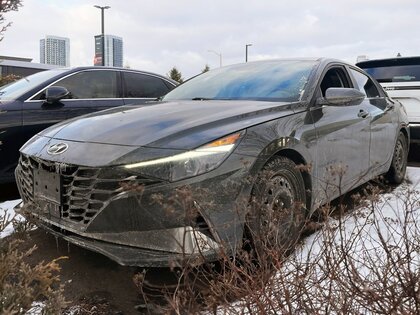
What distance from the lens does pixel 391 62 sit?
7.11 meters

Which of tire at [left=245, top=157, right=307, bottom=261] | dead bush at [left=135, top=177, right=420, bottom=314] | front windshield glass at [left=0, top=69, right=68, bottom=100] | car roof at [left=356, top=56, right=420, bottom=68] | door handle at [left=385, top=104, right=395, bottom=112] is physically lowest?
dead bush at [left=135, top=177, right=420, bottom=314]

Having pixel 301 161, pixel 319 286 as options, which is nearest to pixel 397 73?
pixel 301 161

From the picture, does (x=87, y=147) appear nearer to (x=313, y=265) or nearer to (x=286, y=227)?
(x=286, y=227)

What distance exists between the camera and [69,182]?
2.70 metres

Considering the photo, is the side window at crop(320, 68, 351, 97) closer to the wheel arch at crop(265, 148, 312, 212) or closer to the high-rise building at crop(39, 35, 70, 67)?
the wheel arch at crop(265, 148, 312, 212)

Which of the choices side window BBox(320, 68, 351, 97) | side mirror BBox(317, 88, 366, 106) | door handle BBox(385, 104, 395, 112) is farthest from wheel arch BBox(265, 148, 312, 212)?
door handle BBox(385, 104, 395, 112)

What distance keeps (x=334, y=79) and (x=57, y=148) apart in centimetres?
268

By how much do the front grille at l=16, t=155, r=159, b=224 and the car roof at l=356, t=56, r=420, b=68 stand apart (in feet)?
18.8

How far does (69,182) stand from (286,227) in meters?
1.29

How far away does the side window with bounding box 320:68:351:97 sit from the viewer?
159 inches

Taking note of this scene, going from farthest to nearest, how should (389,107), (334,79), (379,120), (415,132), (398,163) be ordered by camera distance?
(415,132) → (398,163) → (389,107) → (379,120) → (334,79)

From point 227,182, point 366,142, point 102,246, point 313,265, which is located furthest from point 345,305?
point 366,142

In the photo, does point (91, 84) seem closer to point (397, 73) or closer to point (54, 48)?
point (397, 73)

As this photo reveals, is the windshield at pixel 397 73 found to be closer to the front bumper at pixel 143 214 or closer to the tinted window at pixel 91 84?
the tinted window at pixel 91 84
